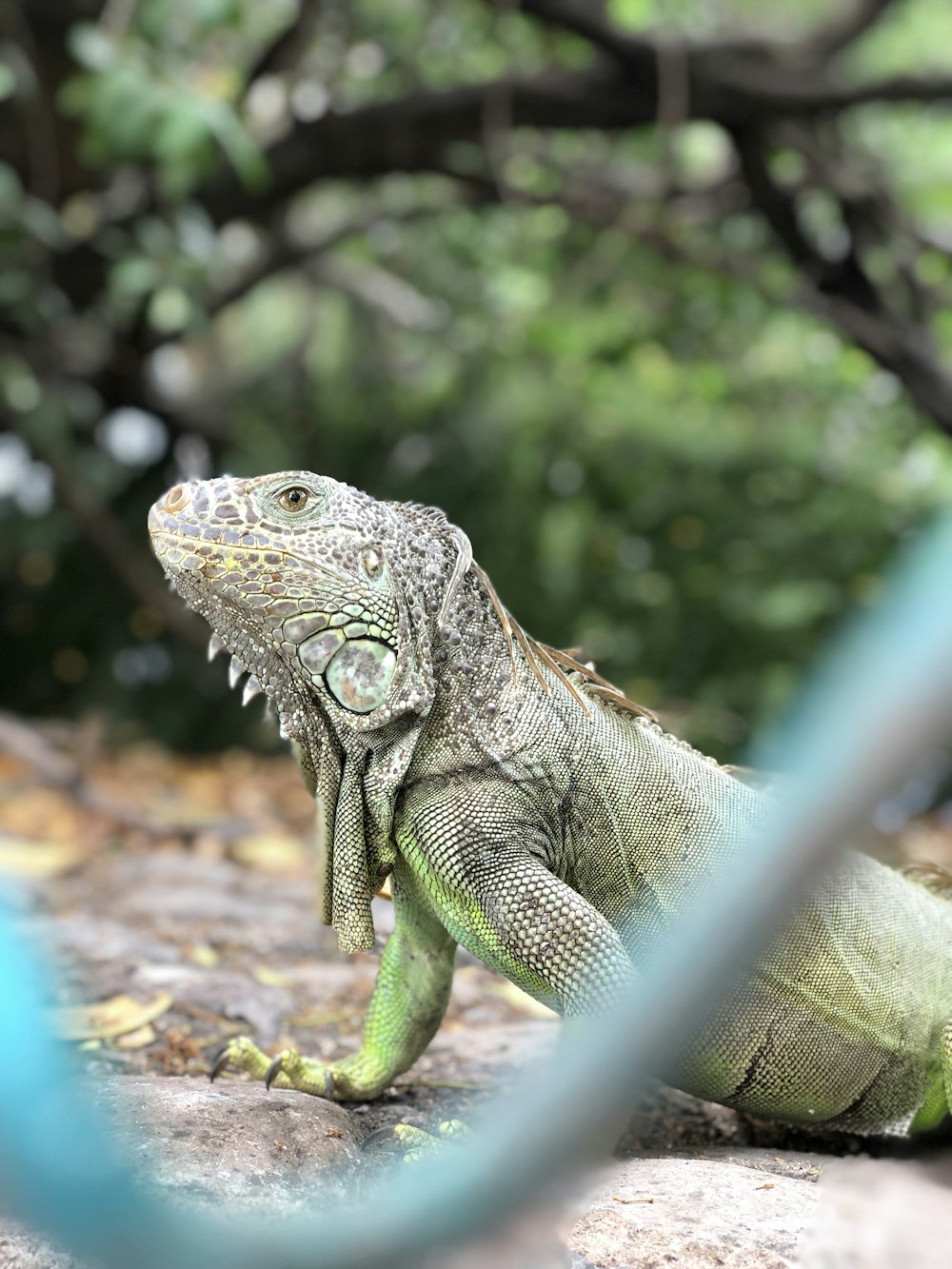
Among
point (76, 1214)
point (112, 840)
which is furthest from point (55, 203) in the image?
point (76, 1214)

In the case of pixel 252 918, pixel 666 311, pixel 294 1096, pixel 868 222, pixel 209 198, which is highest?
pixel 868 222

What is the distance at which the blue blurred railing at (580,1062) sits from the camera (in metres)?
0.69

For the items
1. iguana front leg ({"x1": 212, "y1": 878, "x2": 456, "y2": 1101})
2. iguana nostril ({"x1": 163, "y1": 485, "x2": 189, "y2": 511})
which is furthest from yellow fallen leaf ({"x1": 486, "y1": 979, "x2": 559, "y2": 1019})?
iguana nostril ({"x1": 163, "y1": 485, "x2": 189, "y2": 511})

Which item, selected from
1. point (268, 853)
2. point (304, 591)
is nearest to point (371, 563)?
point (304, 591)

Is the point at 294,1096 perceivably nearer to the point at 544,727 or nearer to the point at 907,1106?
the point at 544,727

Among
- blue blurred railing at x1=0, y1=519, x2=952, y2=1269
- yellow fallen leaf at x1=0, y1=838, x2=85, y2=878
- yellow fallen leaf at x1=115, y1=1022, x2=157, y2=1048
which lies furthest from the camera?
yellow fallen leaf at x1=0, y1=838, x2=85, y2=878

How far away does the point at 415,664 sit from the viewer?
105 inches

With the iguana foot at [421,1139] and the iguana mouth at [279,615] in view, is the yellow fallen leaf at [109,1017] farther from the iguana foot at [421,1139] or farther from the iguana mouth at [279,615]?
the iguana mouth at [279,615]

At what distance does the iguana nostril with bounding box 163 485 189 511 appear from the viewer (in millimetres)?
2598

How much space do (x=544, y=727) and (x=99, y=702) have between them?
7.21 metres

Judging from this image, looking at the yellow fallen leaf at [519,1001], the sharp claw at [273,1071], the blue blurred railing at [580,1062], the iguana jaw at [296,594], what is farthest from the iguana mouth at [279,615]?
the yellow fallen leaf at [519,1001]

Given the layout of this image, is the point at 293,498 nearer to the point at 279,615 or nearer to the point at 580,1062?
the point at 279,615

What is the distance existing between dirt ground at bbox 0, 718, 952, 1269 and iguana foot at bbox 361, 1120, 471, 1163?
0.08m

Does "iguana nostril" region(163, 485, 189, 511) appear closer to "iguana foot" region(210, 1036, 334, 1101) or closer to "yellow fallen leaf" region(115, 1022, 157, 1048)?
"iguana foot" region(210, 1036, 334, 1101)
